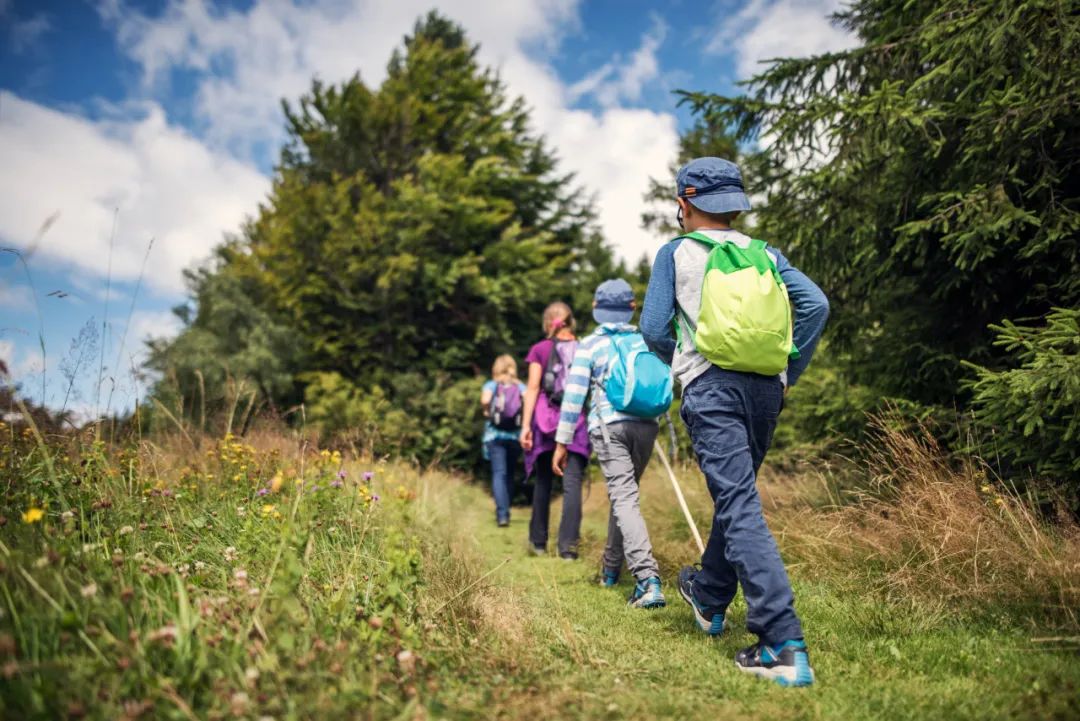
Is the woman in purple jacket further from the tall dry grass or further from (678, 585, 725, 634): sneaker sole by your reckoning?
(678, 585, 725, 634): sneaker sole

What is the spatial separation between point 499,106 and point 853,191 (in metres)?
13.0

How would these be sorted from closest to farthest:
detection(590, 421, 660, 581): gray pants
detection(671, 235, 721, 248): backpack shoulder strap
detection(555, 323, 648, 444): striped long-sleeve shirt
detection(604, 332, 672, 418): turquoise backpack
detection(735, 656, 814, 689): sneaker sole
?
detection(735, 656, 814, 689): sneaker sole → detection(671, 235, 721, 248): backpack shoulder strap → detection(590, 421, 660, 581): gray pants → detection(604, 332, 672, 418): turquoise backpack → detection(555, 323, 648, 444): striped long-sleeve shirt

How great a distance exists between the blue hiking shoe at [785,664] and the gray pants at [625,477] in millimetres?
1520

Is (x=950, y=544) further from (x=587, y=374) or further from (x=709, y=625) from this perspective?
(x=587, y=374)

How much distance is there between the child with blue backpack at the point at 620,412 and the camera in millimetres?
4156

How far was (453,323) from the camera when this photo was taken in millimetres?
15258

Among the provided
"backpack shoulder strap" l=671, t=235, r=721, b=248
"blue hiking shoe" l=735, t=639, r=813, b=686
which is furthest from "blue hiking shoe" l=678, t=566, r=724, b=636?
"backpack shoulder strap" l=671, t=235, r=721, b=248

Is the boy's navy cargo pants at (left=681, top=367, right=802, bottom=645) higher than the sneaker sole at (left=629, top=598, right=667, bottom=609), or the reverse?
the boy's navy cargo pants at (left=681, top=367, right=802, bottom=645)

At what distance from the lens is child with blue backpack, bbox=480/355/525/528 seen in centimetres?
831

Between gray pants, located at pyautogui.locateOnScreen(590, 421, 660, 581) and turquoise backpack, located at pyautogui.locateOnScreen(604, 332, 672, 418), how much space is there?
0.12 metres

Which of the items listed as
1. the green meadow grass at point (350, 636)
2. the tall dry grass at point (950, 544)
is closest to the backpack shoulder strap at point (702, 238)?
the green meadow grass at point (350, 636)

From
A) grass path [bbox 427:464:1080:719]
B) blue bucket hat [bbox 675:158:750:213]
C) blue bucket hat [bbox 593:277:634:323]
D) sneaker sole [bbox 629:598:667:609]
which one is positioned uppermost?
blue bucket hat [bbox 675:158:750:213]

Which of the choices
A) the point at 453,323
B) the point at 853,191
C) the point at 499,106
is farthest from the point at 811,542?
the point at 499,106

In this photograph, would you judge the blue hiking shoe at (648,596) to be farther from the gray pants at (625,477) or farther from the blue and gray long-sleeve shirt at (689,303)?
the blue and gray long-sleeve shirt at (689,303)
